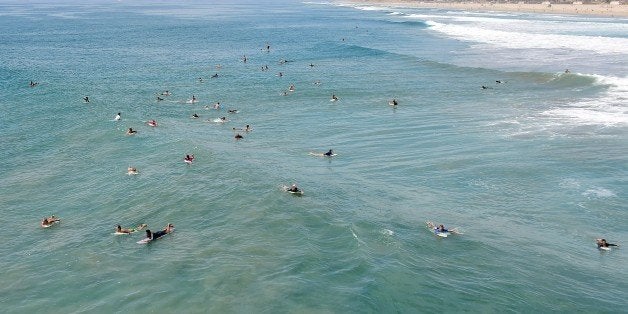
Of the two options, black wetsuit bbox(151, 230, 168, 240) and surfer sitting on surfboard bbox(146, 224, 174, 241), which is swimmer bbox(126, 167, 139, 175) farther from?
black wetsuit bbox(151, 230, 168, 240)

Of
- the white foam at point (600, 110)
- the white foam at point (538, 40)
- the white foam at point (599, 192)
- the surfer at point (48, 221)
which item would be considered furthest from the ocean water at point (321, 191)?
the white foam at point (538, 40)

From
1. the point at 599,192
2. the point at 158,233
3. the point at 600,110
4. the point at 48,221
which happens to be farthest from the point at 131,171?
the point at 600,110

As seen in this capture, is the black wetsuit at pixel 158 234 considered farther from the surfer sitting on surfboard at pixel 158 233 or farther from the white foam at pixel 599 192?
the white foam at pixel 599 192

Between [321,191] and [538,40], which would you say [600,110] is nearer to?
[321,191]

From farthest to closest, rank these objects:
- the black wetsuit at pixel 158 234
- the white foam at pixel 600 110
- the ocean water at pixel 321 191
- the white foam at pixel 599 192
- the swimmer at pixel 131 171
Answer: the white foam at pixel 600 110
the swimmer at pixel 131 171
the white foam at pixel 599 192
the black wetsuit at pixel 158 234
the ocean water at pixel 321 191

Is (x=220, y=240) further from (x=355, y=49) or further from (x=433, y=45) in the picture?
(x=433, y=45)

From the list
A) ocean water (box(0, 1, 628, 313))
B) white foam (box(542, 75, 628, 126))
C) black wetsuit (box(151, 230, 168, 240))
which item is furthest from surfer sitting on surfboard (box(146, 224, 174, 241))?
white foam (box(542, 75, 628, 126))

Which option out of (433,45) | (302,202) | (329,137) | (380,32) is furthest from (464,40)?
(302,202)

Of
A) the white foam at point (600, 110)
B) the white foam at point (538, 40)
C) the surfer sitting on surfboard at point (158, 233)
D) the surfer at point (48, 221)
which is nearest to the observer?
the surfer sitting on surfboard at point (158, 233)
